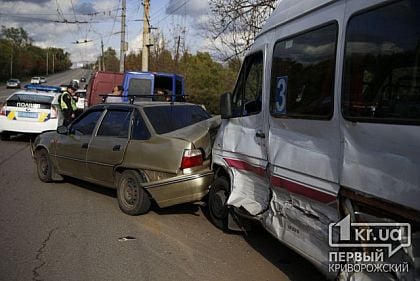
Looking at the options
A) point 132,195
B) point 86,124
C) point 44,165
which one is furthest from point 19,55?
point 132,195

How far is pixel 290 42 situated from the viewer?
480cm

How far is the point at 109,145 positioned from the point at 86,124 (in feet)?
3.50

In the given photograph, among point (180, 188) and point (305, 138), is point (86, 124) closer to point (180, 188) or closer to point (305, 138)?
point (180, 188)

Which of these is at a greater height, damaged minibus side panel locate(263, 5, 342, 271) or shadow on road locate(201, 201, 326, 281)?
damaged minibus side panel locate(263, 5, 342, 271)

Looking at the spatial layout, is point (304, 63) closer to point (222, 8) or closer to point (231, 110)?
point (231, 110)

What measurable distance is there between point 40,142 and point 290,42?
6.05 meters

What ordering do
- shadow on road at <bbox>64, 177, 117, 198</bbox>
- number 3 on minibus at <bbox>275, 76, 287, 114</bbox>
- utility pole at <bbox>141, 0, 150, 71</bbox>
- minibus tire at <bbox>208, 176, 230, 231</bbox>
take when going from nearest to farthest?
number 3 on minibus at <bbox>275, 76, 287, 114</bbox>, minibus tire at <bbox>208, 176, 230, 231</bbox>, shadow on road at <bbox>64, 177, 117, 198</bbox>, utility pole at <bbox>141, 0, 150, 71</bbox>

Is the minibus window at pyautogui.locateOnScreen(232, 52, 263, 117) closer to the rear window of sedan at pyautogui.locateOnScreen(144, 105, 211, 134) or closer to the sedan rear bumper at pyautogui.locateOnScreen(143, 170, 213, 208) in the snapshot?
the sedan rear bumper at pyautogui.locateOnScreen(143, 170, 213, 208)

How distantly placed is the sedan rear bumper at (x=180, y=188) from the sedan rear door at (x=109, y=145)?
0.95 meters

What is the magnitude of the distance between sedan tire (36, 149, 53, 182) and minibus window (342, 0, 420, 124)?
6666mm

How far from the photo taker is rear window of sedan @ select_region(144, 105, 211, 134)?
7.20 metres

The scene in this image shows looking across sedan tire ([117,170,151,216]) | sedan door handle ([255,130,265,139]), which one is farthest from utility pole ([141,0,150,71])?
sedan door handle ([255,130,265,139])

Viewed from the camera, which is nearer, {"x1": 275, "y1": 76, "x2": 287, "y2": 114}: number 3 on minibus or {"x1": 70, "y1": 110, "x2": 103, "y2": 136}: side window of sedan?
{"x1": 275, "y1": 76, "x2": 287, "y2": 114}: number 3 on minibus

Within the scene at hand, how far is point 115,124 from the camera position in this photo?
772 cm
